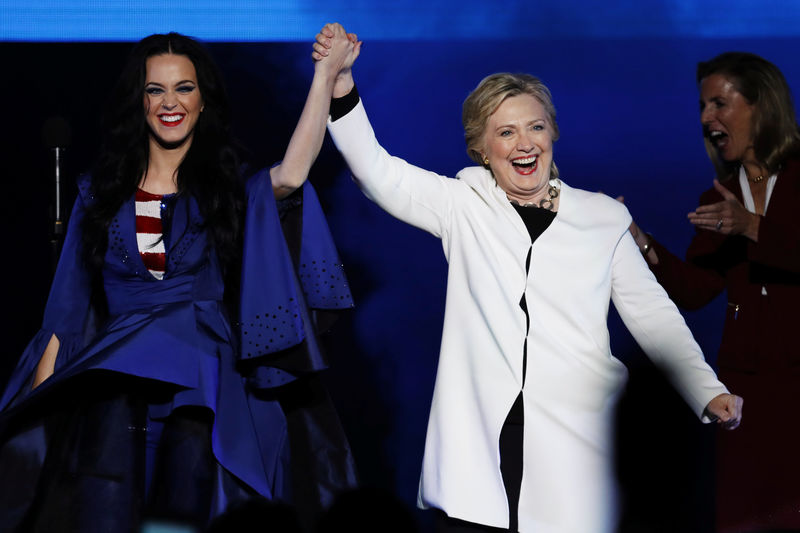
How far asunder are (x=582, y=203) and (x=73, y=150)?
2.23 meters

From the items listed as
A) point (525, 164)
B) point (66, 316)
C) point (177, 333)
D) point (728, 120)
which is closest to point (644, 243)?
point (728, 120)

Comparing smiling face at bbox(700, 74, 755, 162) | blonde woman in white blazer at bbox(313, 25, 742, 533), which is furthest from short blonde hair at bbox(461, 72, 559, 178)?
smiling face at bbox(700, 74, 755, 162)

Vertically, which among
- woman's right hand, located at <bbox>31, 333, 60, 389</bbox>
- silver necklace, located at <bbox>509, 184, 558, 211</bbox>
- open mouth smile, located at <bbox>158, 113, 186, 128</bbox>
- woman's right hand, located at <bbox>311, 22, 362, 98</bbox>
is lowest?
woman's right hand, located at <bbox>31, 333, 60, 389</bbox>

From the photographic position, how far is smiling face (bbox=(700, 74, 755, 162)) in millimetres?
3564

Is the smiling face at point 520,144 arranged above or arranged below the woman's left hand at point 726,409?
above

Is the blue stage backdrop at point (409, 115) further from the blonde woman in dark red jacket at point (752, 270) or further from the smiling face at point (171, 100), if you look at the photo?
the smiling face at point (171, 100)

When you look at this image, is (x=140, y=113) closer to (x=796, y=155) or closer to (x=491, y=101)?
(x=491, y=101)

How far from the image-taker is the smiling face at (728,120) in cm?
356

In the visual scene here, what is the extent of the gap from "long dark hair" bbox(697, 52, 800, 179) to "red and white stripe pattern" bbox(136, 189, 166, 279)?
179cm

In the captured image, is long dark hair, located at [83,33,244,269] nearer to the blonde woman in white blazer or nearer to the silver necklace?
the blonde woman in white blazer

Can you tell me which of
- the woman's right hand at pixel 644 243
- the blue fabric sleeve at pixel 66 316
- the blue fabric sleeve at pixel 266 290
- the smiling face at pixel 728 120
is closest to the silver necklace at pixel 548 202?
the woman's right hand at pixel 644 243

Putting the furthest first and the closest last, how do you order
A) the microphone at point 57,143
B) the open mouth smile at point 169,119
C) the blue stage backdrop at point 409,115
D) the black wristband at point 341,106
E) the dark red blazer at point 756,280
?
the blue stage backdrop at point 409,115
the microphone at point 57,143
the dark red blazer at point 756,280
the open mouth smile at point 169,119
the black wristband at point 341,106

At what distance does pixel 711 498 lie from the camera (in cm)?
455

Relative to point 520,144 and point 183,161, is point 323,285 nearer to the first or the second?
point 183,161
